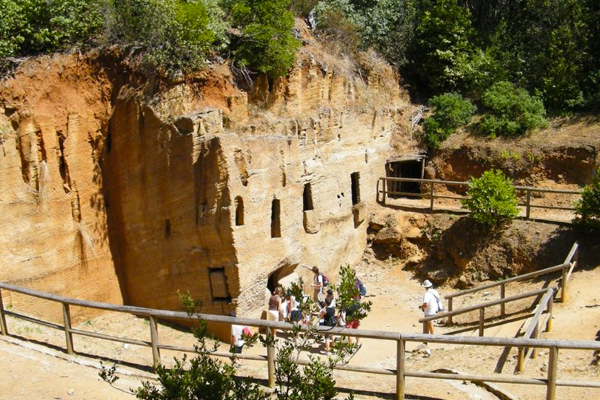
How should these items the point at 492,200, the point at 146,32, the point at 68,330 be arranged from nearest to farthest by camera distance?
the point at 68,330 < the point at 146,32 < the point at 492,200

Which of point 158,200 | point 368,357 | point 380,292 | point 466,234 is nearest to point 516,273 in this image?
point 466,234

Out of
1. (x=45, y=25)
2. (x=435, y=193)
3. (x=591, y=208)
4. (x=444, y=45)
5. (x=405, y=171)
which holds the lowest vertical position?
(x=435, y=193)

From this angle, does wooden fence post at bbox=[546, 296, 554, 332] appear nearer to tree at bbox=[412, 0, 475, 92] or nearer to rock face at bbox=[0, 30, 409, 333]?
rock face at bbox=[0, 30, 409, 333]

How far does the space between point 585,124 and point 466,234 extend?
5628 millimetres

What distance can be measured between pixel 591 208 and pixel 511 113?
5583mm

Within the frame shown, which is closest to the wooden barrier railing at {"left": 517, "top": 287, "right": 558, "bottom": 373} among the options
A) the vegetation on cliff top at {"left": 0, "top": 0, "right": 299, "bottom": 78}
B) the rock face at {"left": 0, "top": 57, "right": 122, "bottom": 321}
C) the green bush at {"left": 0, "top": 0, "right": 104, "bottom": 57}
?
the vegetation on cliff top at {"left": 0, "top": 0, "right": 299, "bottom": 78}

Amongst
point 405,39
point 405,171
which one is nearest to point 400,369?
point 405,171

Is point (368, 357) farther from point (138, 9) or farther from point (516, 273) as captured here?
point (138, 9)

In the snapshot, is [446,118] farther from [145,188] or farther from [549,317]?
[145,188]

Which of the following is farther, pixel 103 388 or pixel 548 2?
pixel 548 2

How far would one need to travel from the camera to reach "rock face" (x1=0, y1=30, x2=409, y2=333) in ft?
44.5

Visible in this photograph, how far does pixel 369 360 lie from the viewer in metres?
13.2

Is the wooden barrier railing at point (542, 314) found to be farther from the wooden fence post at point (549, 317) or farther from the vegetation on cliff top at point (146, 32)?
the vegetation on cliff top at point (146, 32)

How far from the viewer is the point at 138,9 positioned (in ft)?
50.8
